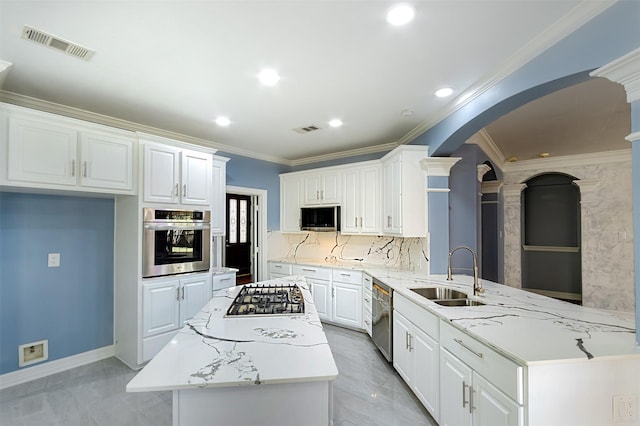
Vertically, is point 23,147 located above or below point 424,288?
above

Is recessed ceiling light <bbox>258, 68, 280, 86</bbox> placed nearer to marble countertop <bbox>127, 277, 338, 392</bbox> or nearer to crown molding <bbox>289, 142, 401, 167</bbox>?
marble countertop <bbox>127, 277, 338, 392</bbox>

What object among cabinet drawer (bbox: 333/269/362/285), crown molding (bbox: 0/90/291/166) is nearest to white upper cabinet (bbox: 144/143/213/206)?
crown molding (bbox: 0/90/291/166)

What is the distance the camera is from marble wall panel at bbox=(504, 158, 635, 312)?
190 inches

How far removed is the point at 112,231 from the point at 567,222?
816 centimetres

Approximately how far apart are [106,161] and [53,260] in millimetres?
1163

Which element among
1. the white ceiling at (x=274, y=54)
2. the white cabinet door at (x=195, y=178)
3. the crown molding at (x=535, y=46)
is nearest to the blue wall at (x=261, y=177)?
the white cabinet door at (x=195, y=178)

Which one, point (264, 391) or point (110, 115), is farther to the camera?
point (110, 115)

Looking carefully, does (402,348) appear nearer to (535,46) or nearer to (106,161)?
(535,46)

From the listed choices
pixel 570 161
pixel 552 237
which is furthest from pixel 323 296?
pixel 552 237

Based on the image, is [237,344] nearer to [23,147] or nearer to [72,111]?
[23,147]

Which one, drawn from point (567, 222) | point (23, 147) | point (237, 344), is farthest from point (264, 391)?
point (567, 222)

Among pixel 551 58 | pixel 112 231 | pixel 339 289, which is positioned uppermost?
pixel 551 58

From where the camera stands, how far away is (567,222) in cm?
611

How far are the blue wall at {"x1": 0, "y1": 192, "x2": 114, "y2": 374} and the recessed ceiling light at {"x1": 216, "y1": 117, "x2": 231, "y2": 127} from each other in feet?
5.07
